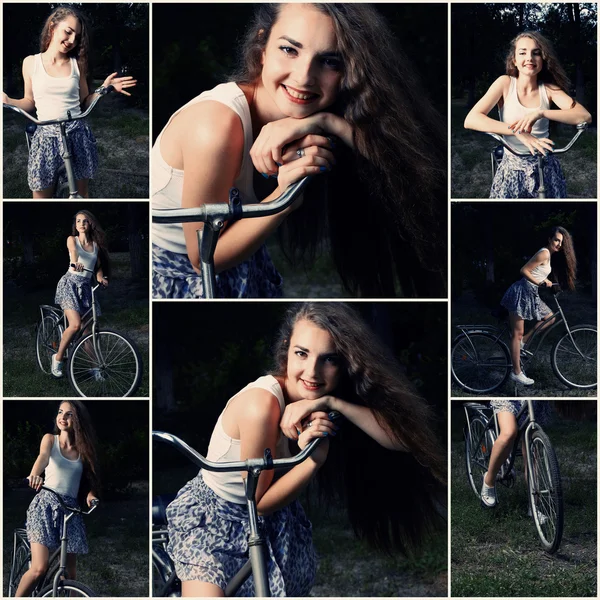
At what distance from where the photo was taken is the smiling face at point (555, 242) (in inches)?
188

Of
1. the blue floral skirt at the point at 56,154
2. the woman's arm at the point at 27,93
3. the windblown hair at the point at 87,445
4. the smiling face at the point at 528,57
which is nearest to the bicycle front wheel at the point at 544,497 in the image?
the smiling face at the point at 528,57

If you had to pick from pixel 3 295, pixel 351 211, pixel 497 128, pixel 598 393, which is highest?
pixel 497 128

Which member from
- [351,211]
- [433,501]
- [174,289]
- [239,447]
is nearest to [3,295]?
[174,289]

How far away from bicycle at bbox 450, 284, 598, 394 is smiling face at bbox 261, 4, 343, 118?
116 cm

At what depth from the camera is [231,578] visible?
14.9ft

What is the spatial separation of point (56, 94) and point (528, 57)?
197 cm

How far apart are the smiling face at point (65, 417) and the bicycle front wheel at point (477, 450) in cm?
166

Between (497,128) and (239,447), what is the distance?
1.69 metres

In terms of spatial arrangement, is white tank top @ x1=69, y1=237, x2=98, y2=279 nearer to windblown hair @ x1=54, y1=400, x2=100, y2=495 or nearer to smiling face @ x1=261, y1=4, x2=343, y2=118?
windblown hair @ x1=54, y1=400, x2=100, y2=495

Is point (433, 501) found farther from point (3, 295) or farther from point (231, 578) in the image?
point (3, 295)

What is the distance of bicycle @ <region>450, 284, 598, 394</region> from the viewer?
15.5ft

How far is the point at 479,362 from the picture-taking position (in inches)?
186

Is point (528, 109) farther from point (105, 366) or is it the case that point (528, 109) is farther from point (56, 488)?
point (56, 488)

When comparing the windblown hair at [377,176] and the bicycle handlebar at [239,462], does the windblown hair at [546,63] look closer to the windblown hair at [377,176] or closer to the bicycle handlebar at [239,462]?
the windblown hair at [377,176]
